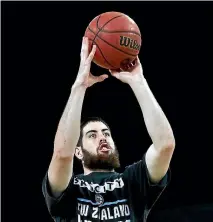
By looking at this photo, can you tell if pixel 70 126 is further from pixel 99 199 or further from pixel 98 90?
pixel 98 90

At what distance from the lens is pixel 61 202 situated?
2844 millimetres

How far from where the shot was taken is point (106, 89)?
7.61 m

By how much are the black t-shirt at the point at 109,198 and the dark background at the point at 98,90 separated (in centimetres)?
404

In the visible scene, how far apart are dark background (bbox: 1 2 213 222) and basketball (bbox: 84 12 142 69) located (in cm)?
390

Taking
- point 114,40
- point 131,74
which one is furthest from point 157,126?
point 114,40

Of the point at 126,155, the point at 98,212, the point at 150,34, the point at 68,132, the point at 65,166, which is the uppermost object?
the point at 150,34

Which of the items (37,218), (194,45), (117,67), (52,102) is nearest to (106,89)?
(52,102)

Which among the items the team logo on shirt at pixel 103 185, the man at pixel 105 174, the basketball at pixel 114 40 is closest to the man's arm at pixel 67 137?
the man at pixel 105 174

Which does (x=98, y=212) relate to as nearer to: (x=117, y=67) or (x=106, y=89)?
(x=117, y=67)

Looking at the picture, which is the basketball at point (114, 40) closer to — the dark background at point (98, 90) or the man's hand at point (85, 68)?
the man's hand at point (85, 68)

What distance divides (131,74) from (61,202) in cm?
88

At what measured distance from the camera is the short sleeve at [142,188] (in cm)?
288

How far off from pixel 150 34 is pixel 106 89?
3.64 ft

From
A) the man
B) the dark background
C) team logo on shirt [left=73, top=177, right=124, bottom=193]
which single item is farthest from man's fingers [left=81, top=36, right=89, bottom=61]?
the dark background
